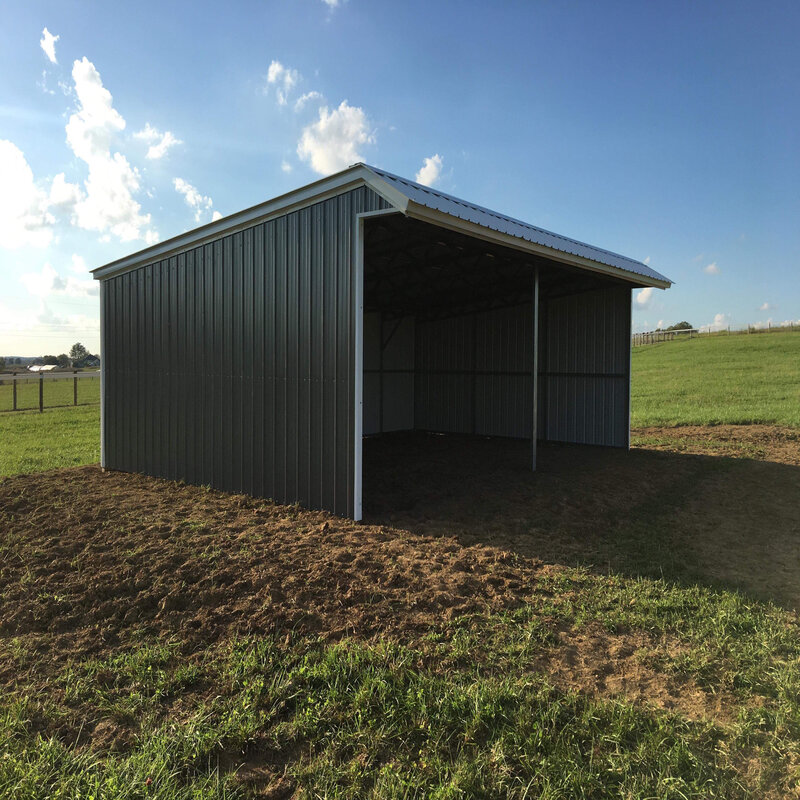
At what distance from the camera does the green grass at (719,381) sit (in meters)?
15.2

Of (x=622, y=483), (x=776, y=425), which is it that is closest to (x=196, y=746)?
(x=622, y=483)

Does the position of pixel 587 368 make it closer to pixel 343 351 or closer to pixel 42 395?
pixel 343 351

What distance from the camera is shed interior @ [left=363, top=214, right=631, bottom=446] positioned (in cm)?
1039

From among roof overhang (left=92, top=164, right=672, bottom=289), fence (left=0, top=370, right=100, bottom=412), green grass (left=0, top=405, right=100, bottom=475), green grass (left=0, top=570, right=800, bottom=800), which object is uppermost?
roof overhang (left=92, top=164, right=672, bottom=289)

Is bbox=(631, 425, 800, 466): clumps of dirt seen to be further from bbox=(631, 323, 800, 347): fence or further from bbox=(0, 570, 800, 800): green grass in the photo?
bbox=(631, 323, 800, 347): fence

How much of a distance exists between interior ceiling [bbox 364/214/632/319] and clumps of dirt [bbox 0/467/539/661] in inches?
155

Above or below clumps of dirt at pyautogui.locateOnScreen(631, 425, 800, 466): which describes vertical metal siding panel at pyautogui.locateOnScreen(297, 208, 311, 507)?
above

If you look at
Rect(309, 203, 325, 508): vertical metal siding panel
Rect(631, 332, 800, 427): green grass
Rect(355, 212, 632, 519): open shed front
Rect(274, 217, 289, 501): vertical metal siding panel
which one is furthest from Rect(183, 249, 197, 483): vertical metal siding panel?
Rect(631, 332, 800, 427): green grass

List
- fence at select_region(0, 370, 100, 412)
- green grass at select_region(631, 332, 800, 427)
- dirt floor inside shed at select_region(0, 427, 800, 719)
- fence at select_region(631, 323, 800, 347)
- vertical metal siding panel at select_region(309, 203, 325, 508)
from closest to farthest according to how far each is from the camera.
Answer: dirt floor inside shed at select_region(0, 427, 800, 719) → vertical metal siding panel at select_region(309, 203, 325, 508) → green grass at select_region(631, 332, 800, 427) → fence at select_region(0, 370, 100, 412) → fence at select_region(631, 323, 800, 347)

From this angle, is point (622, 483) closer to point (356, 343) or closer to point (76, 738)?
point (356, 343)

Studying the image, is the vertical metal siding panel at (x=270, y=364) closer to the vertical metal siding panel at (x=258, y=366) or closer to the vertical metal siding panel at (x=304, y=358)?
the vertical metal siding panel at (x=258, y=366)

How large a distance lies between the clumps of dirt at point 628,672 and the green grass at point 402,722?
71 mm

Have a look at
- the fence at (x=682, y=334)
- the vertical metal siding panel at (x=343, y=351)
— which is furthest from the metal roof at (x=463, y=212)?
the fence at (x=682, y=334)

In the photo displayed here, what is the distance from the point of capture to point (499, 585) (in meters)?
4.22
